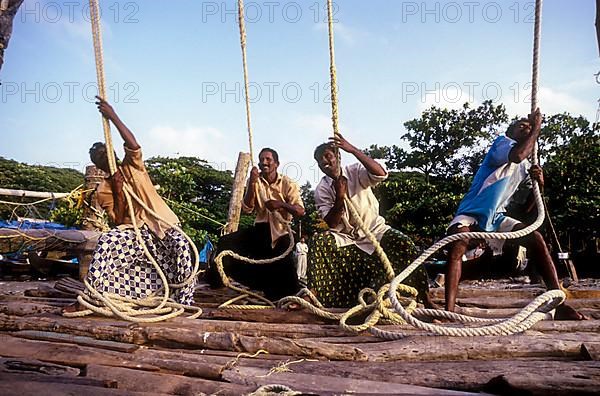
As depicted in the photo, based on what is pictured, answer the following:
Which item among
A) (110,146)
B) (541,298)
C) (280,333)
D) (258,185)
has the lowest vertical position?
(280,333)

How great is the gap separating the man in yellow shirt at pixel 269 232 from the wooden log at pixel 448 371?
2.20m

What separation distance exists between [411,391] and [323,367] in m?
0.40

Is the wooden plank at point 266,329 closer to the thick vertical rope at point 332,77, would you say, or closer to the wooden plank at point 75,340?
the wooden plank at point 75,340

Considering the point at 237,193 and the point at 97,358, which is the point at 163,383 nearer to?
the point at 97,358

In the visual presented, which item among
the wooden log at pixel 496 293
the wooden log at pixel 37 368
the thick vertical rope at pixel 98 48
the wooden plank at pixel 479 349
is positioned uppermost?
the thick vertical rope at pixel 98 48

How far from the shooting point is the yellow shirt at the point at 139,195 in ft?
11.6

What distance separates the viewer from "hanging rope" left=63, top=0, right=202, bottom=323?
291cm

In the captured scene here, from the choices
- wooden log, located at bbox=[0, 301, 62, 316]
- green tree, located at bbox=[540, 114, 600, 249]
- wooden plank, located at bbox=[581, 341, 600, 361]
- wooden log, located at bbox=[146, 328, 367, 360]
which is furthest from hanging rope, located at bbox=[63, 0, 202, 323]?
green tree, located at bbox=[540, 114, 600, 249]

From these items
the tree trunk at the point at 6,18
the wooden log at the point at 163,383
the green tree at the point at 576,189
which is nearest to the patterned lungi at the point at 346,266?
the wooden log at the point at 163,383

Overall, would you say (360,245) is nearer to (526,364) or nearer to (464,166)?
(526,364)

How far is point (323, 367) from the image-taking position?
189 centimetres

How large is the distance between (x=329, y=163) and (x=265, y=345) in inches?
61.5

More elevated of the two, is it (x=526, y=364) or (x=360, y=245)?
(x=360, y=245)

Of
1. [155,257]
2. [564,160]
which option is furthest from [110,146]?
[564,160]
